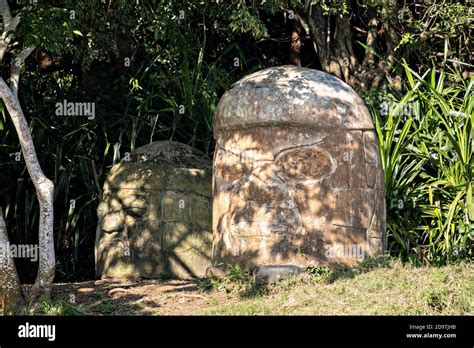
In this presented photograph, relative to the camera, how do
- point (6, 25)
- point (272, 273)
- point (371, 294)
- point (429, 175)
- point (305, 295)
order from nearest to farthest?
point (371, 294) < point (305, 295) < point (6, 25) < point (272, 273) < point (429, 175)

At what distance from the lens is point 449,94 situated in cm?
1082

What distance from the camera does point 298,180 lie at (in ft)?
26.2

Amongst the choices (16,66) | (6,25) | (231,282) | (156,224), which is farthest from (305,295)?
(6,25)

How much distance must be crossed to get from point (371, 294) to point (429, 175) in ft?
A: 10.9

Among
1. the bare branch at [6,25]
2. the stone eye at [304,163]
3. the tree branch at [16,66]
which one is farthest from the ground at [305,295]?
the bare branch at [6,25]

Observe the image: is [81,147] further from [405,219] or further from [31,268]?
[405,219]

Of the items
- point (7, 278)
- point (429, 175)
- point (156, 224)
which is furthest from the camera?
point (429, 175)

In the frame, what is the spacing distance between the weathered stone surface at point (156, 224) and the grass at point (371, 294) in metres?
1.48

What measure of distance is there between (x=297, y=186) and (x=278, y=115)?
2.06 feet

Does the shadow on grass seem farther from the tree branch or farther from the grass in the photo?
the tree branch

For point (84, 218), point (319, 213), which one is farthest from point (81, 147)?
point (319, 213)

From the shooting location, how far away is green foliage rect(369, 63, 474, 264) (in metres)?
9.30

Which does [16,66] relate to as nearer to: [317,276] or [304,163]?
[304,163]

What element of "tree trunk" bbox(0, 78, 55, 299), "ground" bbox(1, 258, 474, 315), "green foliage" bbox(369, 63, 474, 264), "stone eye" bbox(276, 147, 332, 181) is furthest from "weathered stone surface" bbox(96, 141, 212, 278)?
"green foliage" bbox(369, 63, 474, 264)
